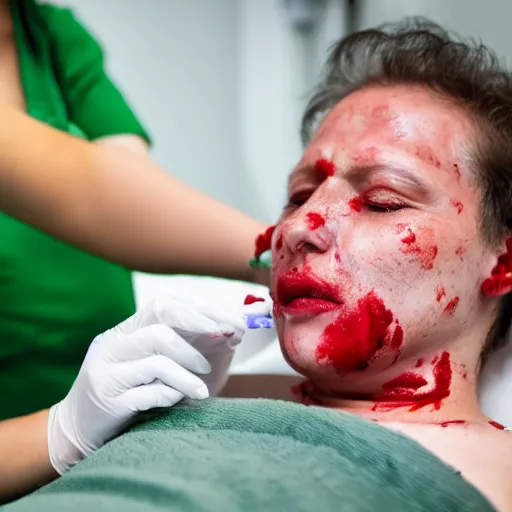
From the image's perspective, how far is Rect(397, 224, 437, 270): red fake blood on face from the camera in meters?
0.87

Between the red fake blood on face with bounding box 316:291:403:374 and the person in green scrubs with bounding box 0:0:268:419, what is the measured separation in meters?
0.55

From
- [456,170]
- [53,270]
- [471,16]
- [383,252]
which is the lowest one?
[53,270]

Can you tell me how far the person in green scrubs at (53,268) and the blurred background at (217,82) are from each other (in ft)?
2.78

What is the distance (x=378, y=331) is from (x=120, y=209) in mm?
522

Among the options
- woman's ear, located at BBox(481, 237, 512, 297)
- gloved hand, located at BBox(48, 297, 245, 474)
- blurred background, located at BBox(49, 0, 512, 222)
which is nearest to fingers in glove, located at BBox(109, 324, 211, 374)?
gloved hand, located at BBox(48, 297, 245, 474)

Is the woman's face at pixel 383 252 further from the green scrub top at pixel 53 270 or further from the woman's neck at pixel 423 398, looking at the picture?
the green scrub top at pixel 53 270

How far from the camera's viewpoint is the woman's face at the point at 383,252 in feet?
2.83

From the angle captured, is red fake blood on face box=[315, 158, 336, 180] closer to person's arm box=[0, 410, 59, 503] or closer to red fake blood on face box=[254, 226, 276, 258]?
red fake blood on face box=[254, 226, 276, 258]

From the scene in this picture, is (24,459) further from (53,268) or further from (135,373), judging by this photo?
(53,268)

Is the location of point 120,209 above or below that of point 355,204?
below

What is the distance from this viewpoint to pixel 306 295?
88 cm

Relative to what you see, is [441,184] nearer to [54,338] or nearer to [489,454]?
[489,454]

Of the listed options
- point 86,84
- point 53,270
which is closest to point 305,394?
point 53,270

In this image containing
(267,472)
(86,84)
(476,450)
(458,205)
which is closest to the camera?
(267,472)
